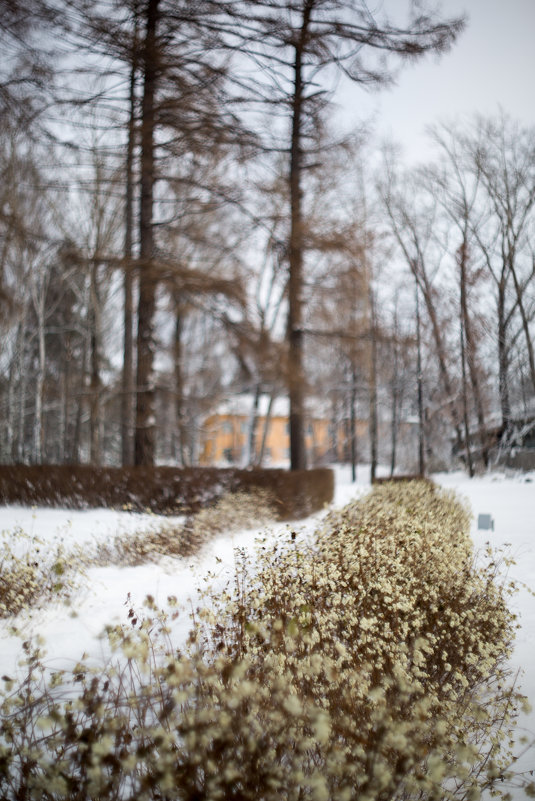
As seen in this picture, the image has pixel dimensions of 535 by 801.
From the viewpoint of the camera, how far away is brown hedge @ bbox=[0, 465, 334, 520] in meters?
8.27

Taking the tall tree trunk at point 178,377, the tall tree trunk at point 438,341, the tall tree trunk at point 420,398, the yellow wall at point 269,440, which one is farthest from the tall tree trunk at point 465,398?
the yellow wall at point 269,440

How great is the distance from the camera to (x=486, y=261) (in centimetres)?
715

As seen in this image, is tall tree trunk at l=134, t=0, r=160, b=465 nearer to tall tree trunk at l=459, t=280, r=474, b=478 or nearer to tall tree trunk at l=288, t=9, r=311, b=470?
tall tree trunk at l=288, t=9, r=311, b=470

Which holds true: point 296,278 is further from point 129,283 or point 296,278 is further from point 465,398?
point 465,398

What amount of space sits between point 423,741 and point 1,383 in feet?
57.0

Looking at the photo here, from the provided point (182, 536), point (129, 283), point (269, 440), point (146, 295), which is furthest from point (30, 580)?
point (269, 440)

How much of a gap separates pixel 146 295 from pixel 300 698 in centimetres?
692

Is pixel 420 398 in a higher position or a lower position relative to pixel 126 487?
higher

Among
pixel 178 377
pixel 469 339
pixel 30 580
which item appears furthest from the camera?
pixel 178 377

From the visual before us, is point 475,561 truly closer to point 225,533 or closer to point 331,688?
point 331,688

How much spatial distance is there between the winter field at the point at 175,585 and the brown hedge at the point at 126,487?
2451 millimetres

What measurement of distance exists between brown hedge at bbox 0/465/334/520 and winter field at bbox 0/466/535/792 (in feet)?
8.04

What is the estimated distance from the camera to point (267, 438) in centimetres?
3384

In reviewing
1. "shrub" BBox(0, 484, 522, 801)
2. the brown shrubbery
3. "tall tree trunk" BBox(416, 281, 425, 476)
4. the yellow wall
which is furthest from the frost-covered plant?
the yellow wall
